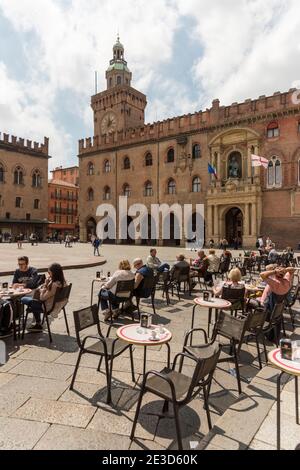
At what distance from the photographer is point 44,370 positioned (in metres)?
4.15

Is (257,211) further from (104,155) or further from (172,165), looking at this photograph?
(104,155)

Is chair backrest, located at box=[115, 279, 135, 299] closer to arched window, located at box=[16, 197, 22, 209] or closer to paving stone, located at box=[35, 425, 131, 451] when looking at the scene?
paving stone, located at box=[35, 425, 131, 451]

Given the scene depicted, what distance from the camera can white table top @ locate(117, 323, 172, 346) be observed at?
3.49m

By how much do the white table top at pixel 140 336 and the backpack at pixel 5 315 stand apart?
2566 millimetres

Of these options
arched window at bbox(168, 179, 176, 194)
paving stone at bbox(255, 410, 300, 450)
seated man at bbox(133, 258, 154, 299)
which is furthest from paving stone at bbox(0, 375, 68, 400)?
arched window at bbox(168, 179, 176, 194)

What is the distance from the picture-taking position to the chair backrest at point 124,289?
243 inches

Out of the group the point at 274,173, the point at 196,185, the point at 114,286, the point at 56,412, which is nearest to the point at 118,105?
the point at 196,185

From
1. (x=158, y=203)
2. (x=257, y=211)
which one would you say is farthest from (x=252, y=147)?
(x=158, y=203)

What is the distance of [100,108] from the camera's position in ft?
157

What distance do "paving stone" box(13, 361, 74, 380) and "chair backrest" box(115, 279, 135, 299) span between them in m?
2.13

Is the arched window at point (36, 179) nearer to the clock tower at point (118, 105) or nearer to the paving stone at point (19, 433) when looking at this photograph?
the clock tower at point (118, 105)

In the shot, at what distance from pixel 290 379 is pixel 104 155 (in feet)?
135

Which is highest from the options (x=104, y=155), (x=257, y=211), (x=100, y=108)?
(x=100, y=108)
